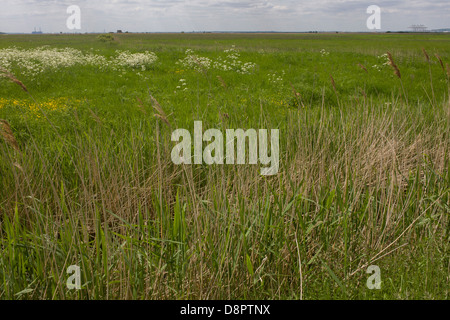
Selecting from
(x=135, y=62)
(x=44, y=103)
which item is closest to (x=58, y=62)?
(x=135, y=62)

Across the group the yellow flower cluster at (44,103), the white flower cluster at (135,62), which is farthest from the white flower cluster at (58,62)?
the yellow flower cluster at (44,103)

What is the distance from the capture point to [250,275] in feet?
7.72

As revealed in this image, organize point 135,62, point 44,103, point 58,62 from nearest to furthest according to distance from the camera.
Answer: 1. point 44,103
2. point 58,62
3. point 135,62

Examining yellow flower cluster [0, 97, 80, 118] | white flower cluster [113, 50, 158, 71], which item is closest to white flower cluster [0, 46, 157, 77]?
white flower cluster [113, 50, 158, 71]

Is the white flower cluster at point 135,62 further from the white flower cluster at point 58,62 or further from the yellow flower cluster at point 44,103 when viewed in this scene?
the yellow flower cluster at point 44,103

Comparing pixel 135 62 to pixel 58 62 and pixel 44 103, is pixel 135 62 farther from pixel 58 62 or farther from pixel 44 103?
pixel 44 103

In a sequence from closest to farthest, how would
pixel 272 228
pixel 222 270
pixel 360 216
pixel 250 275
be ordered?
pixel 222 270 → pixel 250 275 → pixel 272 228 → pixel 360 216

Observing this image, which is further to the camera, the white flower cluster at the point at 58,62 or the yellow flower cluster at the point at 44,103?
the white flower cluster at the point at 58,62

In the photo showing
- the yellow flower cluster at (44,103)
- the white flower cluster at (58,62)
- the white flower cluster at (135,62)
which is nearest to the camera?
the yellow flower cluster at (44,103)

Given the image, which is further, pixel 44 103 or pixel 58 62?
pixel 58 62

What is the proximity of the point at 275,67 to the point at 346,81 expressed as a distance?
11.0 feet

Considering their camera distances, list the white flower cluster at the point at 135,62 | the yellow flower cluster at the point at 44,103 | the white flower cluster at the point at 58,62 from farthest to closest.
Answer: the white flower cluster at the point at 135,62, the white flower cluster at the point at 58,62, the yellow flower cluster at the point at 44,103
